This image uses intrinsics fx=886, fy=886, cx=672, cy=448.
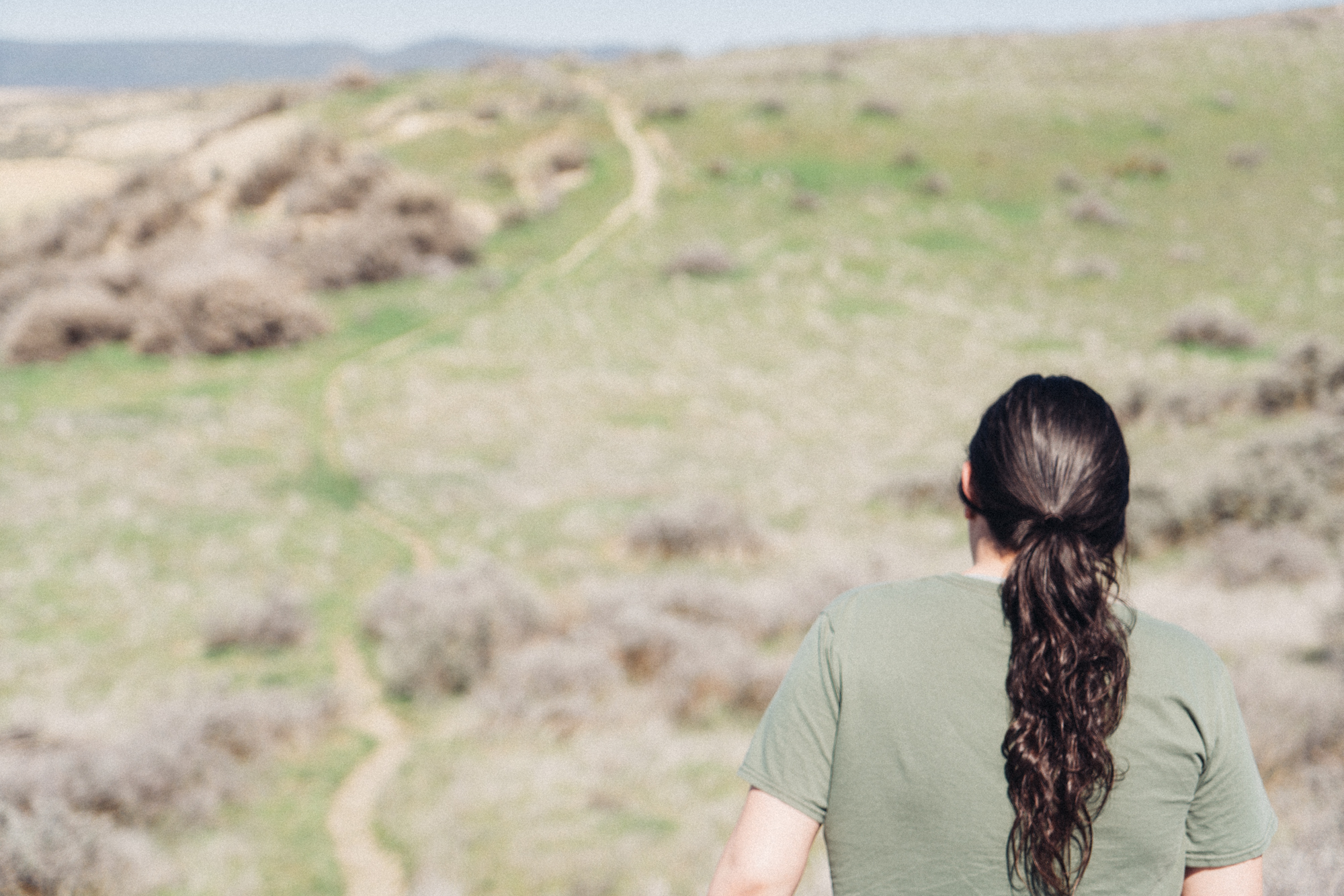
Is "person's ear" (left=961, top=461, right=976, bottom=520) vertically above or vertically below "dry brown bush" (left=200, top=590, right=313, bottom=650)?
above

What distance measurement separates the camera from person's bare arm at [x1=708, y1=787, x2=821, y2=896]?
1893mm

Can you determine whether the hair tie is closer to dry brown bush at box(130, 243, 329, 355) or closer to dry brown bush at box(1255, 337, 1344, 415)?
dry brown bush at box(1255, 337, 1344, 415)

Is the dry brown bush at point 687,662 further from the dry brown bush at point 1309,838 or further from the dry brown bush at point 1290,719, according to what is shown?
the dry brown bush at point 1309,838

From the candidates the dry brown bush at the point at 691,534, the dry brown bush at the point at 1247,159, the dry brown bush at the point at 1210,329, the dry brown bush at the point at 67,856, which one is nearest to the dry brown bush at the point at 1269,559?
the dry brown bush at the point at 691,534

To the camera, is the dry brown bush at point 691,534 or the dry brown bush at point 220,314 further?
the dry brown bush at point 220,314

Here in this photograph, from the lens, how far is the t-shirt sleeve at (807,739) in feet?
6.27

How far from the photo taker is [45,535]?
10273 mm

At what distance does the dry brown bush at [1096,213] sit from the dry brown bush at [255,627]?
28.9 metres

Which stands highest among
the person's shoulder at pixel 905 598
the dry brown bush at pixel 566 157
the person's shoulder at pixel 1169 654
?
the person's shoulder at pixel 905 598

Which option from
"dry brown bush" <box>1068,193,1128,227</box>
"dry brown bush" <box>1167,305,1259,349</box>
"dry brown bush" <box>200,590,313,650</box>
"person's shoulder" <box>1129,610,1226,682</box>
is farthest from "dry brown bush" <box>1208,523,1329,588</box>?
"dry brown bush" <box>1068,193,1128,227</box>

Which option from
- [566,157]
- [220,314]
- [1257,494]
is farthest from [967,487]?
[566,157]

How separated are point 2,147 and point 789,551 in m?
56.5

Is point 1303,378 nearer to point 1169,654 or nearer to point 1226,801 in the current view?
point 1226,801

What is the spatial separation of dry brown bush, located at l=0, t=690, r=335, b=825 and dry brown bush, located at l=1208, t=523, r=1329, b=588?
8.48 metres
